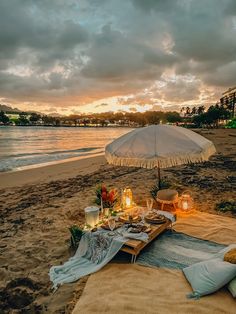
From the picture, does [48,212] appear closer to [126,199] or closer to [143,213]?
[126,199]

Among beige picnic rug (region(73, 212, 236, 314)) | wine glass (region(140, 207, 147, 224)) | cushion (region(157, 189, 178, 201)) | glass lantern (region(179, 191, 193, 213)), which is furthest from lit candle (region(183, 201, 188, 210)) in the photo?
beige picnic rug (region(73, 212, 236, 314))

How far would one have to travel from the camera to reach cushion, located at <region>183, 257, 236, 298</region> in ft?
11.0

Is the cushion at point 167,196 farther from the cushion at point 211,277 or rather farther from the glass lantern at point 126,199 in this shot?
the cushion at point 211,277

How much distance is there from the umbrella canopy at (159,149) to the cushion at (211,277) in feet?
6.56

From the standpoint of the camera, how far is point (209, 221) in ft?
20.4

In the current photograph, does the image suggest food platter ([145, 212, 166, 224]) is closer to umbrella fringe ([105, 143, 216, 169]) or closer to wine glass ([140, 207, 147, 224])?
wine glass ([140, 207, 147, 224])

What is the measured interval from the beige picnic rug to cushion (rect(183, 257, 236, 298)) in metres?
0.10

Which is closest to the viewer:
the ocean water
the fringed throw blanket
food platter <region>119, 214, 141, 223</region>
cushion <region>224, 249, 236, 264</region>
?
cushion <region>224, 249, 236, 264</region>

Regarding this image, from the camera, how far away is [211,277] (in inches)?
134

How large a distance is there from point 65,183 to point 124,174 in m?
3.33

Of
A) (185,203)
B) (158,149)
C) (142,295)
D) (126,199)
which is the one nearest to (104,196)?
(126,199)

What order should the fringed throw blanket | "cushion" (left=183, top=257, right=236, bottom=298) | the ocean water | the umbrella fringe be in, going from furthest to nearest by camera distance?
1. the ocean water
2. the umbrella fringe
3. the fringed throw blanket
4. "cushion" (left=183, top=257, right=236, bottom=298)

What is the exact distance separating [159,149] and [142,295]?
2668 millimetres

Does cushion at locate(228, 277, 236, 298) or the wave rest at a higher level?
cushion at locate(228, 277, 236, 298)
